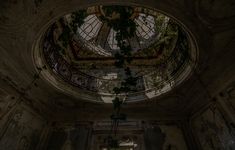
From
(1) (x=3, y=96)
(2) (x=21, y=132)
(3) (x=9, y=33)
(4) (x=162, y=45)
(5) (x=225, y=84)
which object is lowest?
(2) (x=21, y=132)

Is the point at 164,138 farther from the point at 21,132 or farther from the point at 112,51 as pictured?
the point at 21,132

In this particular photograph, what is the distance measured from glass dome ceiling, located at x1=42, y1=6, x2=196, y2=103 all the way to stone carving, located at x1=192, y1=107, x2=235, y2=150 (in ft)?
5.43

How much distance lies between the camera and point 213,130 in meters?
5.23

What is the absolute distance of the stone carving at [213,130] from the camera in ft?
15.3

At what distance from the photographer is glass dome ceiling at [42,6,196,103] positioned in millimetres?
5242

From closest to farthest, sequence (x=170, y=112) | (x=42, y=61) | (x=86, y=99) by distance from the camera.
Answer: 1. (x=42, y=61)
2. (x=86, y=99)
3. (x=170, y=112)

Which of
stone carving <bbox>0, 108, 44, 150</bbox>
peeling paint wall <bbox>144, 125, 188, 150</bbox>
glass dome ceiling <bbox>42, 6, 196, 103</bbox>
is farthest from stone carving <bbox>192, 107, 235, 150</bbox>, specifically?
stone carving <bbox>0, 108, 44, 150</bbox>

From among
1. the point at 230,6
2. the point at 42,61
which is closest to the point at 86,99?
the point at 42,61

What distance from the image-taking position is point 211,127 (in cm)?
532

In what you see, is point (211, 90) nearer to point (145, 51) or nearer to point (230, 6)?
point (230, 6)

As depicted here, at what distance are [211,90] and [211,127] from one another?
1309 millimetres

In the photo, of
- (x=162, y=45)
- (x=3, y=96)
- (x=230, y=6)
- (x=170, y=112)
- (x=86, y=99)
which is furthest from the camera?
(x=162, y=45)

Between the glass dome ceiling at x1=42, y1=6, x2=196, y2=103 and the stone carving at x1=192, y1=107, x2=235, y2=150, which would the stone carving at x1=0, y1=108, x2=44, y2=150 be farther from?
the stone carving at x1=192, y1=107, x2=235, y2=150

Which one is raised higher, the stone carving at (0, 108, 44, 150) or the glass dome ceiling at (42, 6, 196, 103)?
the glass dome ceiling at (42, 6, 196, 103)
